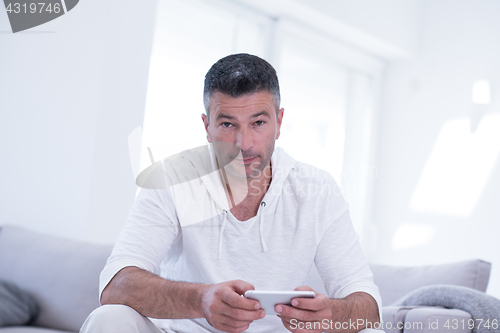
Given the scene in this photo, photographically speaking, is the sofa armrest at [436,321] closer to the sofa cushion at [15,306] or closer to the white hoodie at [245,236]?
the white hoodie at [245,236]

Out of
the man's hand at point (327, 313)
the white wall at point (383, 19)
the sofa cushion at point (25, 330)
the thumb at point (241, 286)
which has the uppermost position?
the white wall at point (383, 19)

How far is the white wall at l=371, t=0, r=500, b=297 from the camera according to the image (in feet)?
11.7

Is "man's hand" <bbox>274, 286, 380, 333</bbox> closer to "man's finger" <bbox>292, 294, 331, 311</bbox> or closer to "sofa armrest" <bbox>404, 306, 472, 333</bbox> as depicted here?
"man's finger" <bbox>292, 294, 331, 311</bbox>

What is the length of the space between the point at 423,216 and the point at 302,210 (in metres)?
2.91

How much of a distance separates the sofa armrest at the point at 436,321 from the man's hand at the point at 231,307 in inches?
30.1

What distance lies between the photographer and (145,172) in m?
1.41

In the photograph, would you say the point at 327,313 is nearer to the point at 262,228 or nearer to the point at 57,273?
the point at 262,228

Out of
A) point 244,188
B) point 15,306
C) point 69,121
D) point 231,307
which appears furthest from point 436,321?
point 69,121

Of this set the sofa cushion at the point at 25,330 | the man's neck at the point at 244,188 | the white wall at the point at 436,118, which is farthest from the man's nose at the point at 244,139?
the white wall at the point at 436,118

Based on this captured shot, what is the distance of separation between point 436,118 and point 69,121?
117 inches

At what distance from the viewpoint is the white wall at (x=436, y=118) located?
357cm

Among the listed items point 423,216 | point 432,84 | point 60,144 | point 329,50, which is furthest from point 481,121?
point 60,144

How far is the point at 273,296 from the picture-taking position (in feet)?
3.15

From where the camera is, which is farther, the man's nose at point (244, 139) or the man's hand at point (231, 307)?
the man's nose at point (244, 139)
